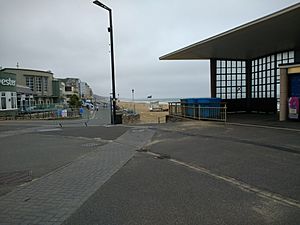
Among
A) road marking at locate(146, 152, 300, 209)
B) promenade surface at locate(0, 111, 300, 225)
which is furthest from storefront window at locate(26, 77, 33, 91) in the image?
road marking at locate(146, 152, 300, 209)

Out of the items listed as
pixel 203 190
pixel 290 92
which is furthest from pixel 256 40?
pixel 203 190

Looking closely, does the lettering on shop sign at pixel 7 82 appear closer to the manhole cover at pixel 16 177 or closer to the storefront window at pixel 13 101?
the storefront window at pixel 13 101

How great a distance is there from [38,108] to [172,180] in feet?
158

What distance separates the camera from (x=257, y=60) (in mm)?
23125

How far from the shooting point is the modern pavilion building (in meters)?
14.1

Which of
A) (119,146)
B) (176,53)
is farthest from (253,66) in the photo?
(119,146)

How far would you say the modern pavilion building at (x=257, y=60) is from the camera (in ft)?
46.4

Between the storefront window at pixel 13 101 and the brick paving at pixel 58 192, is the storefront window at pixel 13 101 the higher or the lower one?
the higher one

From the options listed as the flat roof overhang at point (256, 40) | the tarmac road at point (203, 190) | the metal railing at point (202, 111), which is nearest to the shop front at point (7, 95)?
the flat roof overhang at point (256, 40)

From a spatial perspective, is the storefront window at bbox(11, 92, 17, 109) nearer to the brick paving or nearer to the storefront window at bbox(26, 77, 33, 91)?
the storefront window at bbox(26, 77, 33, 91)

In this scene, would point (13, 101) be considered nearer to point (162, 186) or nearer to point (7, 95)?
point (7, 95)

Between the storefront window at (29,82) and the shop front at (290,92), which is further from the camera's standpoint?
the storefront window at (29,82)

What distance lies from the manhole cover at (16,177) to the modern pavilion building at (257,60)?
11.4m

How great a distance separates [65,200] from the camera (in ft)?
15.7
